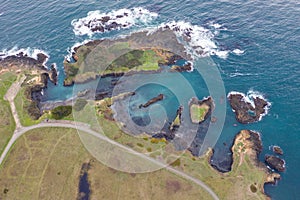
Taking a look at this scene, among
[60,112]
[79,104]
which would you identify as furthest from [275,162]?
[60,112]

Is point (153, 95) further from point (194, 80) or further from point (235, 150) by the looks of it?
point (235, 150)

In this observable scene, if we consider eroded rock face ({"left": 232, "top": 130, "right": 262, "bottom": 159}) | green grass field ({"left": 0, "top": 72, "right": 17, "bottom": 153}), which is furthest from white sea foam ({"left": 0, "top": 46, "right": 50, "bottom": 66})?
eroded rock face ({"left": 232, "top": 130, "right": 262, "bottom": 159})

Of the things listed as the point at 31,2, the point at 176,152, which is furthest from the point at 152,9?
the point at 176,152

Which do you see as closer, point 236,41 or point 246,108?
point 246,108

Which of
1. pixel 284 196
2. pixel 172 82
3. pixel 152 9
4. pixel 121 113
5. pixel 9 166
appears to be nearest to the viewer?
pixel 284 196

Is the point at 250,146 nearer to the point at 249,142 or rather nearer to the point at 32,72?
the point at 249,142
